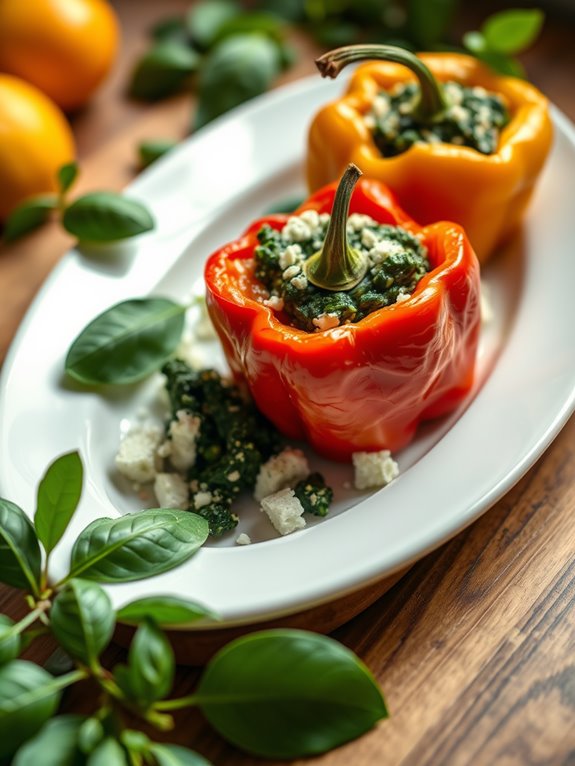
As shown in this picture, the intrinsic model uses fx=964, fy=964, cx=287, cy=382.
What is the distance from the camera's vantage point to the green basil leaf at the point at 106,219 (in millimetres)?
2445

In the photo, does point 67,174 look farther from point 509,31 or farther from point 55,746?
point 55,746

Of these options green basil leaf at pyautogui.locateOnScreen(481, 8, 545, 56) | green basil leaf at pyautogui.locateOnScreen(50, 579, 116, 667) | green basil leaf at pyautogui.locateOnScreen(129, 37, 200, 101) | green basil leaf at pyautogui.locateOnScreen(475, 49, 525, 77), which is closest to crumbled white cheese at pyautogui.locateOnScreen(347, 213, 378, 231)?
green basil leaf at pyautogui.locateOnScreen(475, 49, 525, 77)

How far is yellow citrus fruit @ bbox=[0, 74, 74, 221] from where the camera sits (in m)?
2.68

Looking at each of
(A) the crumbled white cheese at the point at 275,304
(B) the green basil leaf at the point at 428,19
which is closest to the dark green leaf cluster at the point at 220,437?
(A) the crumbled white cheese at the point at 275,304

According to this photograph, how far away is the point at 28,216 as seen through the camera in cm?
270

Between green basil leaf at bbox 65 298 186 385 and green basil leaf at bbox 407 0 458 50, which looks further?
green basil leaf at bbox 407 0 458 50

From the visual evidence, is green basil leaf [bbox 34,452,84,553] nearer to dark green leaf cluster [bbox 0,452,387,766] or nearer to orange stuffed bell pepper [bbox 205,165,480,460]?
dark green leaf cluster [bbox 0,452,387,766]

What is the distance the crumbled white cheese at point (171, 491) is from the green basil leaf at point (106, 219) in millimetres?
689

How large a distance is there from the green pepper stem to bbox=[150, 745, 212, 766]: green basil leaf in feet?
4.52

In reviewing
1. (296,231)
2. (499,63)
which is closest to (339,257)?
(296,231)

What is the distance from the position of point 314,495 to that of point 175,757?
25.1 inches

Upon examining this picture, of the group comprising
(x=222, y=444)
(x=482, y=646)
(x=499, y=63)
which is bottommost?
(x=482, y=646)

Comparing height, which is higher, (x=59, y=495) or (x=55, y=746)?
(x=59, y=495)

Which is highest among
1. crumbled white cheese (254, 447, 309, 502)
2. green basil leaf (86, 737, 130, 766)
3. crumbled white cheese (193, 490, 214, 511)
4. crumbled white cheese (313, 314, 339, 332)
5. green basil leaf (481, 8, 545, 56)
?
crumbled white cheese (313, 314, 339, 332)
